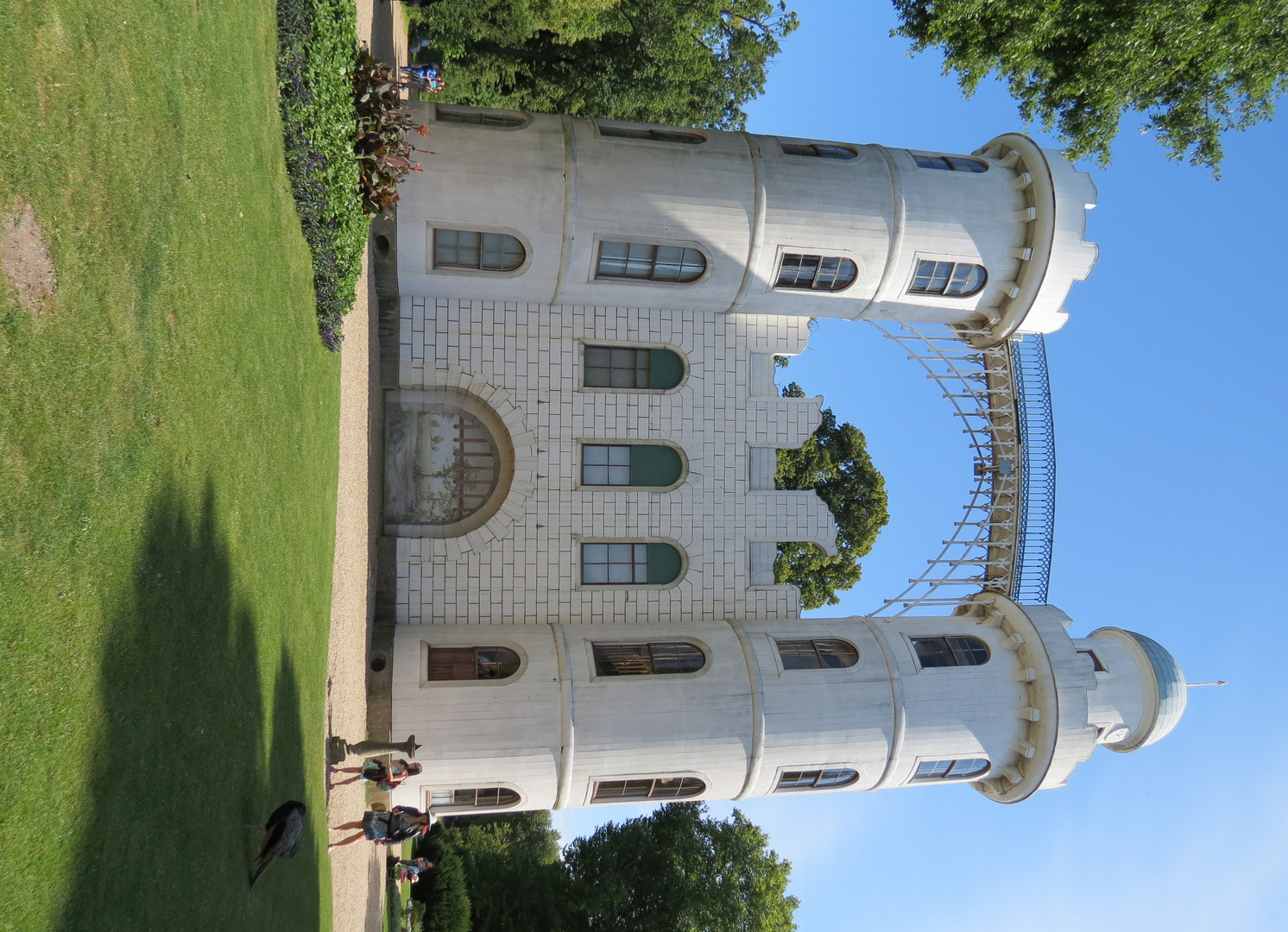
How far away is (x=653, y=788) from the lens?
20.8m

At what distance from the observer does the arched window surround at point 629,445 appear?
2244 centimetres

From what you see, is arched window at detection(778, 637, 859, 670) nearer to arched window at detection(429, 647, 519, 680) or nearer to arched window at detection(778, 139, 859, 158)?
arched window at detection(429, 647, 519, 680)

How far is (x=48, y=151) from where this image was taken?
7320mm

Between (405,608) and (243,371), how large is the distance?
10912 millimetres

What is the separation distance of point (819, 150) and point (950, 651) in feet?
42.5

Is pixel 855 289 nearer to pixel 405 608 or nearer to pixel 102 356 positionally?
pixel 405 608

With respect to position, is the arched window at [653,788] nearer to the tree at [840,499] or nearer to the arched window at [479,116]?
the arched window at [479,116]

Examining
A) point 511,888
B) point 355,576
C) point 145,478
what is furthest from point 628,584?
point 511,888

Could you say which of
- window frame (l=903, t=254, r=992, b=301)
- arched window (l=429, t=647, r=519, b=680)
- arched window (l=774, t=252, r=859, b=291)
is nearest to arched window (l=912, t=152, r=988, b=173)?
window frame (l=903, t=254, r=992, b=301)

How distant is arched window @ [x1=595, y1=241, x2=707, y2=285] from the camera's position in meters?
21.3

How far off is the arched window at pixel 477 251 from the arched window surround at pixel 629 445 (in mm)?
3765

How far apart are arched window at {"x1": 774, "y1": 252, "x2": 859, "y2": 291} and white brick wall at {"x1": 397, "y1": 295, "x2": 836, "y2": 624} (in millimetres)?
1550

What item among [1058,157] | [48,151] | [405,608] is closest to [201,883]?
[48,151]

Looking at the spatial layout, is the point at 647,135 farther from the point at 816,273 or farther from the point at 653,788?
the point at 653,788
